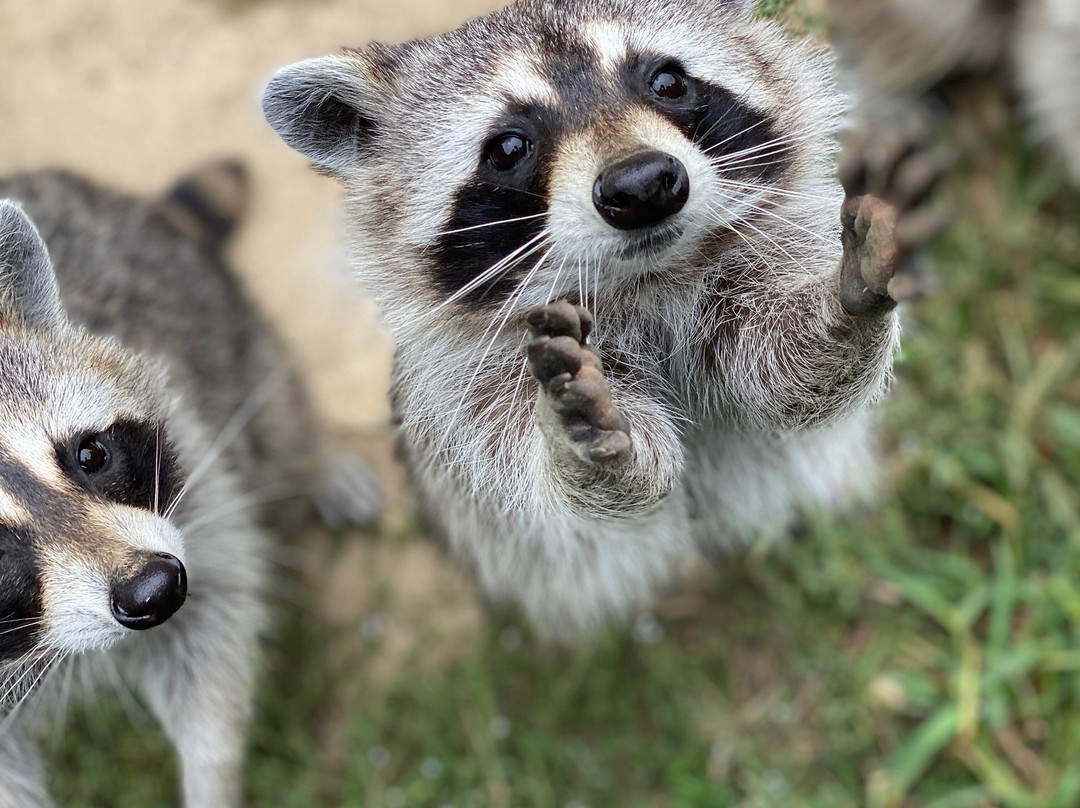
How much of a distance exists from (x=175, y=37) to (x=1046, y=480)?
3352mm

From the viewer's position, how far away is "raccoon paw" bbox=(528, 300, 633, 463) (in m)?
1.65

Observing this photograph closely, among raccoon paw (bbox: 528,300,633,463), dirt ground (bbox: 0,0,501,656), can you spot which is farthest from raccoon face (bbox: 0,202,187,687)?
dirt ground (bbox: 0,0,501,656)

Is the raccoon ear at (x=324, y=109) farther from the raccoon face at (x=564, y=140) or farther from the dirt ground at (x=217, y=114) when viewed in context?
the dirt ground at (x=217, y=114)

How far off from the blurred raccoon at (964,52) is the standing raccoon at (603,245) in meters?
1.72

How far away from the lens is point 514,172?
185cm

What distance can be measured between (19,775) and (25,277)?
1144 millimetres

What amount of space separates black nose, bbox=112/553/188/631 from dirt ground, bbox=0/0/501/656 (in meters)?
1.68

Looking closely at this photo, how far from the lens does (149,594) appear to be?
1871mm

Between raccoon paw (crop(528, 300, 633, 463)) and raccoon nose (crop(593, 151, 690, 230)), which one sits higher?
raccoon nose (crop(593, 151, 690, 230))

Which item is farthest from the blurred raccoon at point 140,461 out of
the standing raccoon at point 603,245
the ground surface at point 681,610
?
the standing raccoon at point 603,245

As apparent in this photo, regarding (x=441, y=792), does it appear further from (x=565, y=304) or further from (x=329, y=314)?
(x=565, y=304)

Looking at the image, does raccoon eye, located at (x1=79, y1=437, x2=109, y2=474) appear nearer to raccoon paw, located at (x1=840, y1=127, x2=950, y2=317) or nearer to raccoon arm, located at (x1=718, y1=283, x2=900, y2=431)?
raccoon arm, located at (x1=718, y1=283, x2=900, y2=431)

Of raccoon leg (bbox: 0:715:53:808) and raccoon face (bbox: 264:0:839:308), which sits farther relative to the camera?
raccoon leg (bbox: 0:715:53:808)

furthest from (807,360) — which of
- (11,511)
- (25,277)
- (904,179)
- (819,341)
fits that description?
(904,179)
